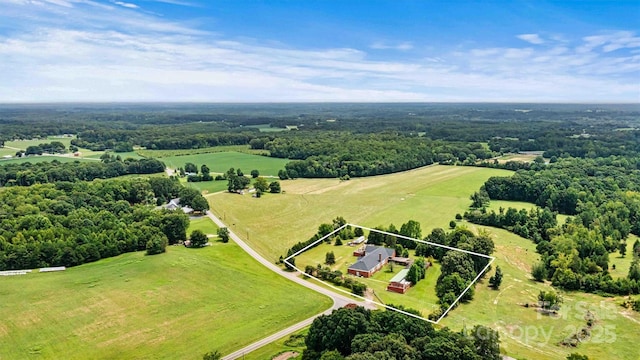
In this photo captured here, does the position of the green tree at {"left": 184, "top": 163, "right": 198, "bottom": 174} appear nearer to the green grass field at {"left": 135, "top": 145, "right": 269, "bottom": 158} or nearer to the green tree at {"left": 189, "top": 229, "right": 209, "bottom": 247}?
the green grass field at {"left": 135, "top": 145, "right": 269, "bottom": 158}

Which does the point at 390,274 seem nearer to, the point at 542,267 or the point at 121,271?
the point at 542,267

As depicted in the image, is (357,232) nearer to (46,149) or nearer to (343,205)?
(343,205)

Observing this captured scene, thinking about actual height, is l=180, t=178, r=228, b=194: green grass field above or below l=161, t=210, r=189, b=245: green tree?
below

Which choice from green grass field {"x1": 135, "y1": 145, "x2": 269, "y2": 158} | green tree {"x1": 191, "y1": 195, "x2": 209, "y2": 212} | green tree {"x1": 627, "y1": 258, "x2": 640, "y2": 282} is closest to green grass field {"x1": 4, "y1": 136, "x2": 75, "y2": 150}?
green grass field {"x1": 135, "y1": 145, "x2": 269, "y2": 158}

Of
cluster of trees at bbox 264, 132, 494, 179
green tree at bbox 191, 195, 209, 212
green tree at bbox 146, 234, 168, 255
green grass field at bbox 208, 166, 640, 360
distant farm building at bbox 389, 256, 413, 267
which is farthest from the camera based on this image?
cluster of trees at bbox 264, 132, 494, 179

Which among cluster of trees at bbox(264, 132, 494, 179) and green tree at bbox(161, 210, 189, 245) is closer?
green tree at bbox(161, 210, 189, 245)

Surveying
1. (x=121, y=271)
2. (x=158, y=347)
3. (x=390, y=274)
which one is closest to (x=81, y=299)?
(x=121, y=271)

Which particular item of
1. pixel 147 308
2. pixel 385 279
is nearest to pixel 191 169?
pixel 147 308
